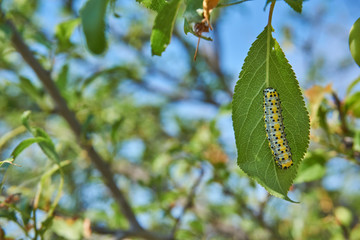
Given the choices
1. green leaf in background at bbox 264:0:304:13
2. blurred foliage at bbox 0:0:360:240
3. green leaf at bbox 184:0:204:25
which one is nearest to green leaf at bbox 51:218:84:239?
blurred foliage at bbox 0:0:360:240

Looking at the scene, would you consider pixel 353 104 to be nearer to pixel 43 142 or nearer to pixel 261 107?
pixel 261 107

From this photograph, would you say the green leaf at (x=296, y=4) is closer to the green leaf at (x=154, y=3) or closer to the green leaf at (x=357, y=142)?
the green leaf at (x=154, y=3)

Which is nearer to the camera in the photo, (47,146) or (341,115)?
(47,146)

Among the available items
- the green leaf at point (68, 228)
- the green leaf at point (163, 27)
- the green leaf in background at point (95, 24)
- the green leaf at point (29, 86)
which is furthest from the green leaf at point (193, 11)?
the green leaf at point (29, 86)

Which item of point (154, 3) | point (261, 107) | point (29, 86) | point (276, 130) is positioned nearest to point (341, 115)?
point (276, 130)

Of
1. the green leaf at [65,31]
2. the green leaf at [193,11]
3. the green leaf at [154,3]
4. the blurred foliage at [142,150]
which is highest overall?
the green leaf at [154,3]

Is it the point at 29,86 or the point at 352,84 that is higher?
the point at 29,86
